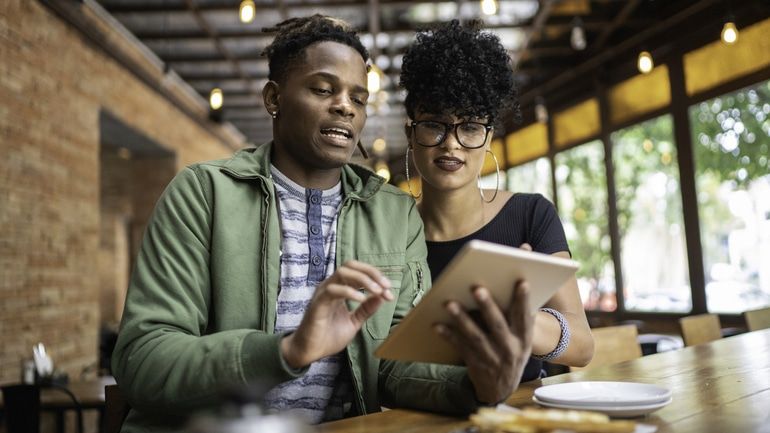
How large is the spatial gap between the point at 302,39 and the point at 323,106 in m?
0.21

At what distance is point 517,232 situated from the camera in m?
2.36

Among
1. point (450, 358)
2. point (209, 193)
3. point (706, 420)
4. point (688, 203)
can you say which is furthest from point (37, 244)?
point (688, 203)

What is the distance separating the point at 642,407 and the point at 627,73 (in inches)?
303

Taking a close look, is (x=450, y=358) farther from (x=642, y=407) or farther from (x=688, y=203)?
(x=688, y=203)

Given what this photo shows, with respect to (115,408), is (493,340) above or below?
above

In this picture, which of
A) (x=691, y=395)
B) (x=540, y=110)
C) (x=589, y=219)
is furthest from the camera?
(x=589, y=219)

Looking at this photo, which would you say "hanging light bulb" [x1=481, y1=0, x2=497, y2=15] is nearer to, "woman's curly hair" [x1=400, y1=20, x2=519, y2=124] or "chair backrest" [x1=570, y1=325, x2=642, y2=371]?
"woman's curly hair" [x1=400, y1=20, x2=519, y2=124]

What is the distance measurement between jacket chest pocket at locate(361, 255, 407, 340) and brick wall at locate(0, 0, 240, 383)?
4242mm

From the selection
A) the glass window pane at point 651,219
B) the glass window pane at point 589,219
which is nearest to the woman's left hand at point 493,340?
the glass window pane at point 651,219

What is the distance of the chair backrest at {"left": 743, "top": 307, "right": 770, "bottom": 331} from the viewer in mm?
3463

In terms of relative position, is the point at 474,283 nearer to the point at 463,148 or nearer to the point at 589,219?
the point at 463,148

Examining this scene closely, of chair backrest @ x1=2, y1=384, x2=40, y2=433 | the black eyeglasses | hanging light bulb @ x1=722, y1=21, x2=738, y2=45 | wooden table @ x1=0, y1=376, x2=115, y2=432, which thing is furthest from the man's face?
hanging light bulb @ x1=722, y1=21, x2=738, y2=45

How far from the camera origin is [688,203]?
7219 mm

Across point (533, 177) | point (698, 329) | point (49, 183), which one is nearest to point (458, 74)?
point (698, 329)
